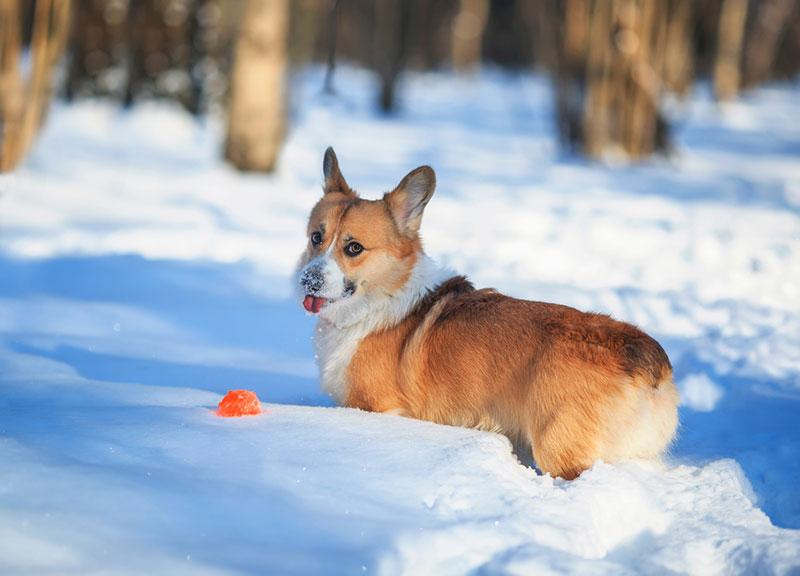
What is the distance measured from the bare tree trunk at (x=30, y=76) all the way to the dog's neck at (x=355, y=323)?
5.79m

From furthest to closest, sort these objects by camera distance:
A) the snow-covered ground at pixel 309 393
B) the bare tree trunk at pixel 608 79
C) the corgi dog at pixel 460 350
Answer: the bare tree trunk at pixel 608 79 → the corgi dog at pixel 460 350 → the snow-covered ground at pixel 309 393

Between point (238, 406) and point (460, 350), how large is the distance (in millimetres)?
868

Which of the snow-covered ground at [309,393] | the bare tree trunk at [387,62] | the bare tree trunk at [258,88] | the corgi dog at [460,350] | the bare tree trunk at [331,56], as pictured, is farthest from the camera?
the bare tree trunk at [387,62]

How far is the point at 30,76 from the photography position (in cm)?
833

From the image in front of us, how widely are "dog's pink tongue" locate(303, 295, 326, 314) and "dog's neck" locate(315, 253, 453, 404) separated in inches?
5.5

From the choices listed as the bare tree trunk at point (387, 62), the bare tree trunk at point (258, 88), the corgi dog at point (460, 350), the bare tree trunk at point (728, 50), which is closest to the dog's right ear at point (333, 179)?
the corgi dog at point (460, 350)

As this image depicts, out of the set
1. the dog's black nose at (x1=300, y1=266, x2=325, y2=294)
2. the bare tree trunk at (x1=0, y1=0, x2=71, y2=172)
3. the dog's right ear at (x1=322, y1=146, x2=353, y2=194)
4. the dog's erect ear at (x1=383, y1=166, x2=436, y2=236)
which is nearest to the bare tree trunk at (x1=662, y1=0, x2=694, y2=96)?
the bare tree trunk at (x1=0, y1=0, x2=71, y2=172)

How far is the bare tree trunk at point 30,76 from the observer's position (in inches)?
318

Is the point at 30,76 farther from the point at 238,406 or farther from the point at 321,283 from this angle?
the point at 238,406

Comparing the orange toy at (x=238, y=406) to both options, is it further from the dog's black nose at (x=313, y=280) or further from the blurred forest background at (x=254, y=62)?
the blurred forest background at (x=254, y=62)

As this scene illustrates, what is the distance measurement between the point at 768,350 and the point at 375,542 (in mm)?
3183

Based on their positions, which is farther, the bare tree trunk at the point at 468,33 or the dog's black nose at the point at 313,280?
the bare tree trunk at the point at 468,33

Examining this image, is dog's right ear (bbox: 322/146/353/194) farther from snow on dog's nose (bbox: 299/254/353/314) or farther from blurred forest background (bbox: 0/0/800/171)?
blurred forest background (bbox: 0/0/800/171)

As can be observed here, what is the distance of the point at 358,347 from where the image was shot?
359 centimetres
